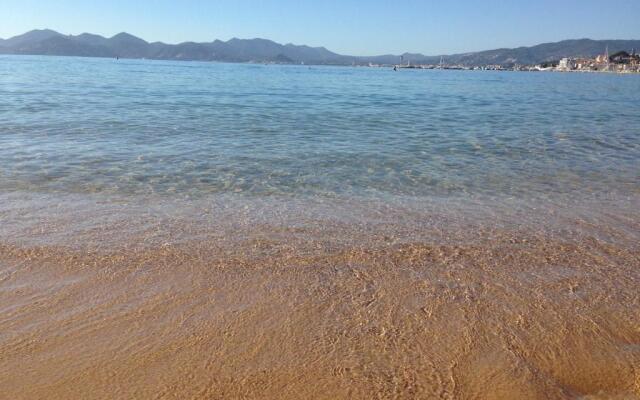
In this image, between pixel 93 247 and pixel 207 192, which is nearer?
pixel 93 247

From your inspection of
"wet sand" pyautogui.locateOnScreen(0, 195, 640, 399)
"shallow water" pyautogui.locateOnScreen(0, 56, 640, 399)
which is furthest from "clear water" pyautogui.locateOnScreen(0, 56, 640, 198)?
"wet sand" pyautogui.locateOnScreen(0, 195, 640, 399)

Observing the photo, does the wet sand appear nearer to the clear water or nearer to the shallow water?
the shallow water

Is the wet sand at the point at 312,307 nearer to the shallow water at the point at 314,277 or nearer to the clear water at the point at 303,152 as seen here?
the shallow water at the point at 314,277

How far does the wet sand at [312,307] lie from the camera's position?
2.97 metres

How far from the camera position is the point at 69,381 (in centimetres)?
290

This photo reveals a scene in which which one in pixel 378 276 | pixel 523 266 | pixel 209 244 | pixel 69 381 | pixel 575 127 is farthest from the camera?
pixel 575 127

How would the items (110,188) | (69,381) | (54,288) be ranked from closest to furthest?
(69,381)
(54,288)
(110,188)

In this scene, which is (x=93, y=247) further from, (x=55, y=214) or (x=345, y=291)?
(x=345, y=291)

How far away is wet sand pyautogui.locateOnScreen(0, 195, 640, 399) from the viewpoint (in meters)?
2.97

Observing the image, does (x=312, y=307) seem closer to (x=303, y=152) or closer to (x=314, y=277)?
(x=314, y=277)

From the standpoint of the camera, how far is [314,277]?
442 cm

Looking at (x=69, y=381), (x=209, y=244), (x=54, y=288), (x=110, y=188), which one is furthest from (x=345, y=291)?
(x=110, y=188)

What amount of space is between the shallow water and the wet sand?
17 mm

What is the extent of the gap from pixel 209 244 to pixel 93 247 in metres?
1.15
